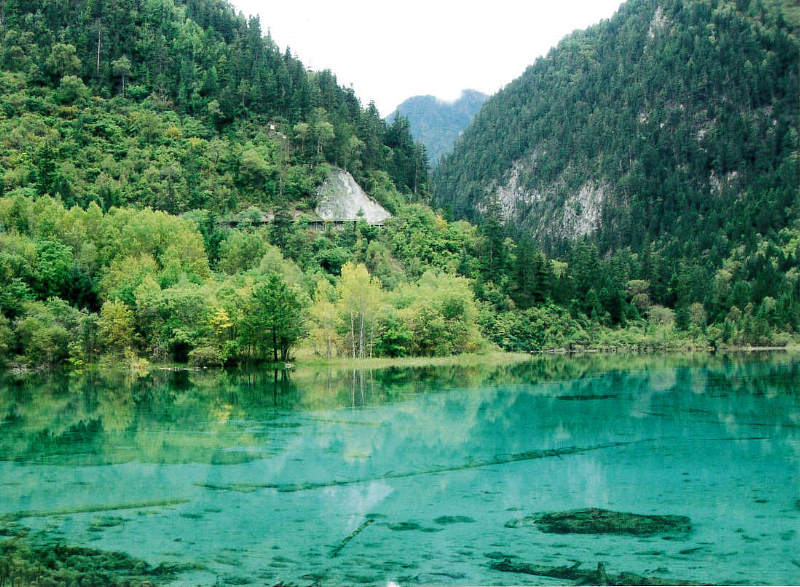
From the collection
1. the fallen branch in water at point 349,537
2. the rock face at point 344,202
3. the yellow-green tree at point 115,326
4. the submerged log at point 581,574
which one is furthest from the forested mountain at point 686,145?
the submerged log at point 581,574

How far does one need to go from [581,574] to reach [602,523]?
101 inches

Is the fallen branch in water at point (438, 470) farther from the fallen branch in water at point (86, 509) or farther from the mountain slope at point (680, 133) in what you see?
the mountain slope at point (680, 133)

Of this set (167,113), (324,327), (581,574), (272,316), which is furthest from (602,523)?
(167,113)

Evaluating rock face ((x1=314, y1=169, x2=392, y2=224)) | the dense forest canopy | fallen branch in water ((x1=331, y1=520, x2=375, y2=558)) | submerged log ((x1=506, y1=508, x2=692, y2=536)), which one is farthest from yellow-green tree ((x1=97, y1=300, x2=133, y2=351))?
submerged log ((x1=506, y1=508, x2=692, y2=536))

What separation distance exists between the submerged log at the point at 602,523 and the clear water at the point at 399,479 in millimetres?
276

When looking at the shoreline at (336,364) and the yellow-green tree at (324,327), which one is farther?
the yellow-green tree at (324,327)

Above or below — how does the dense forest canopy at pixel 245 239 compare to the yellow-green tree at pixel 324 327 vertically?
above

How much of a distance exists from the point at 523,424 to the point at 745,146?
161 meters

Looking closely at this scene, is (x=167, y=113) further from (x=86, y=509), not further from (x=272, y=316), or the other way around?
(x=86, y=509)

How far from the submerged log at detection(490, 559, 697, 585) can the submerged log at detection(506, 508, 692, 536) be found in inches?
65.7

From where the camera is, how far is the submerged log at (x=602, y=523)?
40.5 feet

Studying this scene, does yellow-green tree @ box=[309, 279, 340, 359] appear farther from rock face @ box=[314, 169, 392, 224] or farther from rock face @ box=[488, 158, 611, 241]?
rock face @ box=[488, 158, 611, 241]

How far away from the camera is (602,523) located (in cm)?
1275

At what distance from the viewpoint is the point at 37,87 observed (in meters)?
86.5
